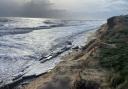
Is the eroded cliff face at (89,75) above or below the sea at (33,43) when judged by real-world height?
above

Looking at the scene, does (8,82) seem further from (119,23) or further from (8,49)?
(119,23)

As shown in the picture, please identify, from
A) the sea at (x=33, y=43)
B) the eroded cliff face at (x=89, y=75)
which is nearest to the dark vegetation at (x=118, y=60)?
the eroded cliff face at (x=89, y=75)

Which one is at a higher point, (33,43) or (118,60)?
(118,60)

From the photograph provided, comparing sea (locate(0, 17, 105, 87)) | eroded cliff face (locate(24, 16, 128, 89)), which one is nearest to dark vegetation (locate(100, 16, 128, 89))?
eroded cliff face (locate(24, 16, 128, 89))

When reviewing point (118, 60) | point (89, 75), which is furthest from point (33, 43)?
point (89, 75)

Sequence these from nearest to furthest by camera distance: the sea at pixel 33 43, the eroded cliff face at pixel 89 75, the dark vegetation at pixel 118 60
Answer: the dark vegetation at pixel 118 60 → the eroded cliff face at pixel 89 75 → the sea at pixel 33 43

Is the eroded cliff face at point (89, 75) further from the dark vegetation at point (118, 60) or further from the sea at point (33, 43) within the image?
the sea at point (33, 43)

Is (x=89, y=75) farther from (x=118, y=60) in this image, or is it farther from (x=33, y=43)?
(x=33, y=43)

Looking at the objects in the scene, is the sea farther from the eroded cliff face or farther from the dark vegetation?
the dark vegetation

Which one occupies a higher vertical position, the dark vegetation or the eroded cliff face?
the dark vegetation

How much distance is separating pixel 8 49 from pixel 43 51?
4369 mm

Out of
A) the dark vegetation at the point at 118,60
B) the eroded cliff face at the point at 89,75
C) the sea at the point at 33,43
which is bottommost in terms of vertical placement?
the sea at the point at 33,43

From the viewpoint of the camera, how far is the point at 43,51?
4309 centimetres

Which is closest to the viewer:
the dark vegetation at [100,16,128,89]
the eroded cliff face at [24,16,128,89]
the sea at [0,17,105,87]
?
the dark vegetation at [100,16,128,89]
